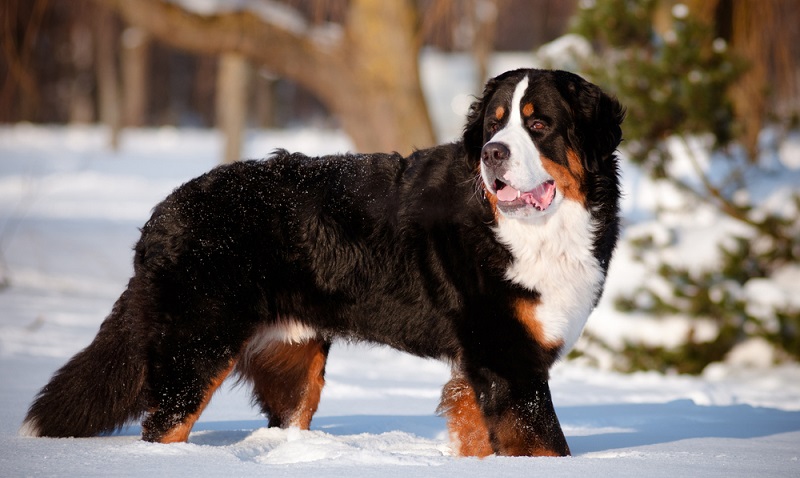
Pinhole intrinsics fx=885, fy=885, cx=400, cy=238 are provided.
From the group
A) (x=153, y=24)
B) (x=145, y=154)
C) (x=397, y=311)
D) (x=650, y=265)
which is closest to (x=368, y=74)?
(x=153, y=24)

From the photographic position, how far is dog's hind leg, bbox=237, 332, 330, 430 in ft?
14.5

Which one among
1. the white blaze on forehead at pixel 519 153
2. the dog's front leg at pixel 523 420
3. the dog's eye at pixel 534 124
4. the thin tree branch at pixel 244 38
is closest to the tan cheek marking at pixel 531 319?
the dog's front leg at pixel 523 420

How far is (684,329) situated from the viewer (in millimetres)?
7844

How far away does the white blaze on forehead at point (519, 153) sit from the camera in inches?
145

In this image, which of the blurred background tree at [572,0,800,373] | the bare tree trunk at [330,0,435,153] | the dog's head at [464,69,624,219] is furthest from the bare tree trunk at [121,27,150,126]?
the dog's head at [464,69,624,219]

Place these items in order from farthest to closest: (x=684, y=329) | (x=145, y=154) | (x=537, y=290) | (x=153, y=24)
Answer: (x=145, y=154), (x=153, y=24), (x=684, y=329), (x=537, y=290)

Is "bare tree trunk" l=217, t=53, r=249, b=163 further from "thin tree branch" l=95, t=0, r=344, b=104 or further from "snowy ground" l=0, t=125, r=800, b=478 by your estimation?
"thin tree branch" l=95, t=0, r=344, b=104

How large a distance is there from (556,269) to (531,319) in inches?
9.9

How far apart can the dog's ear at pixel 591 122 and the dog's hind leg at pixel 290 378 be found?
5.27ft

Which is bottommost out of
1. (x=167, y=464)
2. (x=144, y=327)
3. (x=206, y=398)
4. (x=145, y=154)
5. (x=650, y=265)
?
(x=167, y=464)

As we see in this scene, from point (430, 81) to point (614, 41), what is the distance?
83.7 feet

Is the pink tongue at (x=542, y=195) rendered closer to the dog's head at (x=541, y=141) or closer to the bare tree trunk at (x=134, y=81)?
the dog's head at (x=541, y=141)

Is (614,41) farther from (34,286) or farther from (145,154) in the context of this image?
(145,154)

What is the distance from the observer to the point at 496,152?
3656mm
